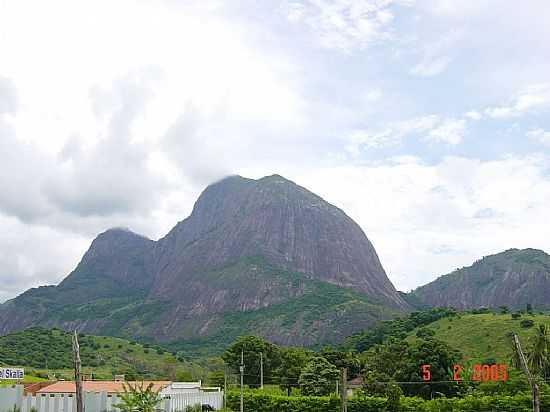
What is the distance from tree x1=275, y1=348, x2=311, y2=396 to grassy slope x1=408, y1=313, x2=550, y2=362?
1862 centimetres

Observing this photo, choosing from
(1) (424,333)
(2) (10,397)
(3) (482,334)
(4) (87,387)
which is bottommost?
(4) (87,387)

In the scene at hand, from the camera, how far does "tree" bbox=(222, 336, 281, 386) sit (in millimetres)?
75062

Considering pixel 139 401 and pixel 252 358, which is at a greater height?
pixel 252 358

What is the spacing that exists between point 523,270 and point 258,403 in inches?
5771

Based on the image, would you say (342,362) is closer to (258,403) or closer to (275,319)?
(258,403)

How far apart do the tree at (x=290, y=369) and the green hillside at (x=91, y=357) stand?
41.7 feet

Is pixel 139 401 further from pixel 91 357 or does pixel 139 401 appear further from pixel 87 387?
pixel 91 357

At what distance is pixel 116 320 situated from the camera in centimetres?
19250

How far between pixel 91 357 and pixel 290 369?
1273 inches

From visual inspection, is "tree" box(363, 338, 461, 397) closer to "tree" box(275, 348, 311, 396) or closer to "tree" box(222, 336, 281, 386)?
"tree" box(275, 348, 311, 396)

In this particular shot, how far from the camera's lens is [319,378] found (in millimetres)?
62781

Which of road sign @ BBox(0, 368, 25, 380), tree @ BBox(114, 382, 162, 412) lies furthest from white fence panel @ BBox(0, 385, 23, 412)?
road sign @ BBox(0, 368, 25, 380)

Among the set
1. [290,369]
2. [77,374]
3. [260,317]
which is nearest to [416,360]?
[290,369]

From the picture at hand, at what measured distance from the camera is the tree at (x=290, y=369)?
69.0 meters
